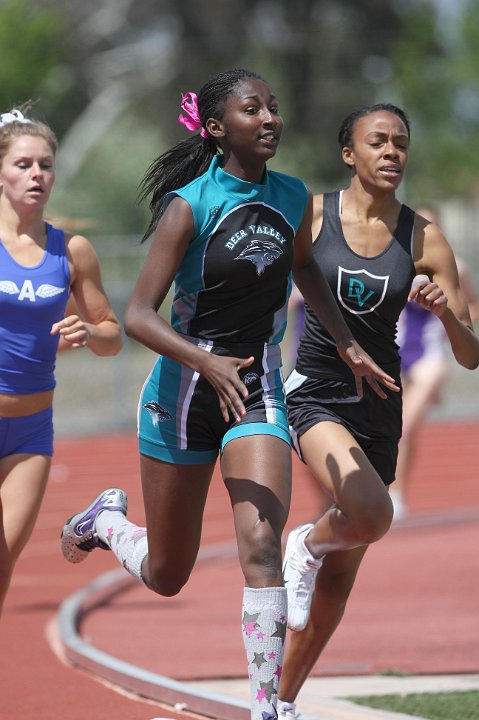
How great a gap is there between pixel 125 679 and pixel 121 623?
180cm

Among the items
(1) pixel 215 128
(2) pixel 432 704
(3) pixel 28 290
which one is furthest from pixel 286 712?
(1) pixel 215 128

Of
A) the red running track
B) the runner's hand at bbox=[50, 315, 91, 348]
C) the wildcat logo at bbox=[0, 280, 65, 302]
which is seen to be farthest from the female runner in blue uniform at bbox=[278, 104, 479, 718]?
the wildcat logo at bbox=[0, 280, 65, 302]

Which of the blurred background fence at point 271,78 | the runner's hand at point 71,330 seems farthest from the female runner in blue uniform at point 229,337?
the blurred background fence at point 271,78

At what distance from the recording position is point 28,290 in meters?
5.55

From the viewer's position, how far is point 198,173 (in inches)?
202

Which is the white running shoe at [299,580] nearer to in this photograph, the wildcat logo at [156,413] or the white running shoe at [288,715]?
the white running shoe at [288,715]

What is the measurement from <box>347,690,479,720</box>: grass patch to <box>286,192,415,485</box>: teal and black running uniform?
1.04m

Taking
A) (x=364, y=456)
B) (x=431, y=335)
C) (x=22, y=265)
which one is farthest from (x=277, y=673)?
(x=431, y=335)

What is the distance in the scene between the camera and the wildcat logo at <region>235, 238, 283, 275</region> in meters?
4.81

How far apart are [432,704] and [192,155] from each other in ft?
8.71

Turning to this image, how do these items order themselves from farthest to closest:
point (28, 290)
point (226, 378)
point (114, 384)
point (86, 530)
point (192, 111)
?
point (114, 384) → point (86, 530) → point (28, 290) → point (192, 111) → point (226, 378)

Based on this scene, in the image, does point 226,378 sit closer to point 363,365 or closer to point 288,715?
point 363,365

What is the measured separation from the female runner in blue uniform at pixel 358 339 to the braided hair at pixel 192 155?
2.49 feet

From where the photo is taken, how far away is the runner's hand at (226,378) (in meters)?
4.48
